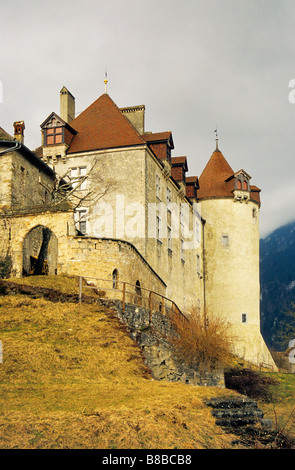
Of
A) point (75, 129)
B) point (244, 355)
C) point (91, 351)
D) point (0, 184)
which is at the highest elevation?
point (75, 129)

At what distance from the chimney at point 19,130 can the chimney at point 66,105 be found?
10868mm

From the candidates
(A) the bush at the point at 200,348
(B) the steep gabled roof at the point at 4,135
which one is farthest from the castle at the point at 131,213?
(A) the bush at the point at 200,348

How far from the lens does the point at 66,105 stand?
45.7 m

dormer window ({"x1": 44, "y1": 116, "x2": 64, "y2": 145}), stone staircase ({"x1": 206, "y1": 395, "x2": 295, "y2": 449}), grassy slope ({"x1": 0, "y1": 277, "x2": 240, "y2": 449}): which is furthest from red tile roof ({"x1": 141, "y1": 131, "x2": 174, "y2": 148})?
stone staircase ({"x1": 206, "y1": 395, "x2": 295, "y2": 449})

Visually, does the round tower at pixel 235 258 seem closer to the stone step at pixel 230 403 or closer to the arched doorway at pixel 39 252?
the arched doorway at pixel 39 252

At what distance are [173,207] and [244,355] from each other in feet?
46.5

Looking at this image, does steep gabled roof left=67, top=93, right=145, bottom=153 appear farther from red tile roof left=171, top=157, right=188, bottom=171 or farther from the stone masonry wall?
the stone masonry wall

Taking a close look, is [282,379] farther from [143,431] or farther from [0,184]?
[143,431]

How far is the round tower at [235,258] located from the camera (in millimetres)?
51969

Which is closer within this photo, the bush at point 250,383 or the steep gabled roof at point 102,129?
the bush at point 250,383

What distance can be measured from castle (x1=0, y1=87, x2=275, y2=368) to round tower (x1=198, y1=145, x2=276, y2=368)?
87 millimetres

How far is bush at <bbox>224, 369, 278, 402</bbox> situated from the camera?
2808 cm
